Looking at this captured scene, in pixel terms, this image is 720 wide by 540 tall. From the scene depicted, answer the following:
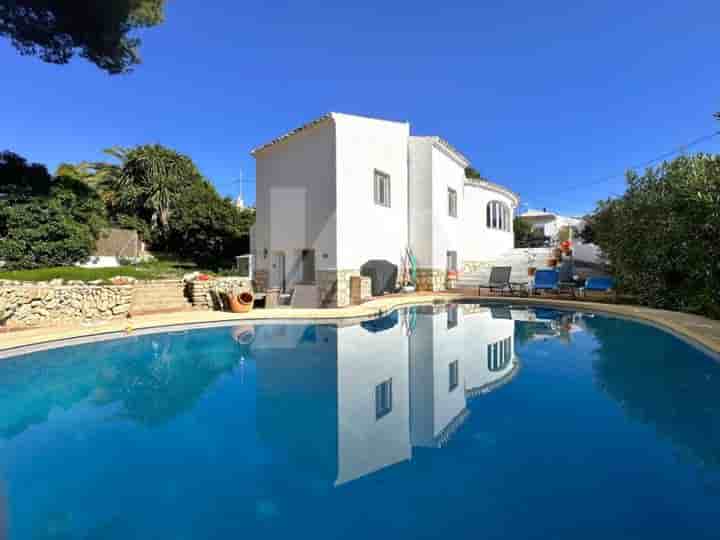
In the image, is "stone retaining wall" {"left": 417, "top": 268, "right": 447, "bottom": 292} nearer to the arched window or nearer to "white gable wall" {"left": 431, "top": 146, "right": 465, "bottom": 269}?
"white gable wall" {"left": 431, "top": 146, "right": 465, "bottom": 269}

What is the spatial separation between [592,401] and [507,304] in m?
9.87

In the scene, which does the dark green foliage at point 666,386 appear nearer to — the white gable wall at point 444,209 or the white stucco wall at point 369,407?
the white stucco wall at point 369,407

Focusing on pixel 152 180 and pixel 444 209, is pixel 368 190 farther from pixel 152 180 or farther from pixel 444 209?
pixel 152 180

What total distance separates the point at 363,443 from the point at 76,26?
16967 millimetres

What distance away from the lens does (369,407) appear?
5.29 m

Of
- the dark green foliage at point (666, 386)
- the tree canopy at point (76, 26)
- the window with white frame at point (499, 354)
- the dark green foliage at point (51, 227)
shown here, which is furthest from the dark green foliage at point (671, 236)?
the dark green foliage at point (51, 227)

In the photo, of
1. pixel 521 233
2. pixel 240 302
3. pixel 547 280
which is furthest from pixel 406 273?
pixel 521 233

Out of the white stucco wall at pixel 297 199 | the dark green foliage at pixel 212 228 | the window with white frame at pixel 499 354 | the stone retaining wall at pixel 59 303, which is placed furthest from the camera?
the dark green foliage at pixel 212 228

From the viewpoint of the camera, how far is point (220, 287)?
13406mm

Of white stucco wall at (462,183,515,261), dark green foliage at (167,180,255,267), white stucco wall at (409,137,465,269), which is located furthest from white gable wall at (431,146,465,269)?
dark green foliage at (167,180,255,267)

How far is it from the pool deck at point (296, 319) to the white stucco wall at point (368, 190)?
2.67m

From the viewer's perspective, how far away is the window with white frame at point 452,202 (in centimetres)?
1966

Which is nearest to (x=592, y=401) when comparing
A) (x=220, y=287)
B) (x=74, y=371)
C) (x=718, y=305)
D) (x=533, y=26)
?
(x=718, y=305)

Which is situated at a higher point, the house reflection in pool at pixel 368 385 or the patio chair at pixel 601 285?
the patio chair at pixel 601 285
